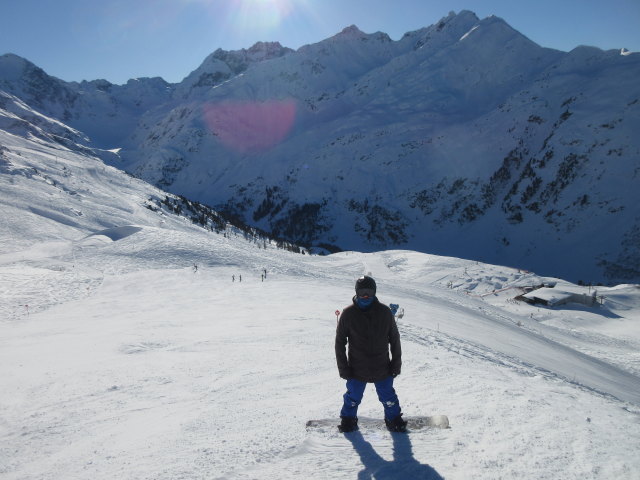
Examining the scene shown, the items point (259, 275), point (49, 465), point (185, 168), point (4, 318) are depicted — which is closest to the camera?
point (49, 465)

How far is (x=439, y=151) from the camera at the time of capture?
99.8 metres

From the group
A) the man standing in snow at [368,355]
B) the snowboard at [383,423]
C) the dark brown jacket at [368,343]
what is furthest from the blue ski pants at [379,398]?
the snowboard at [383,423]

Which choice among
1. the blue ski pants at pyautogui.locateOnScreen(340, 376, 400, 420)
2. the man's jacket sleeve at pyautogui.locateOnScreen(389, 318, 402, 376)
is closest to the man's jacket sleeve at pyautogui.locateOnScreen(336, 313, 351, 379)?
the blue ski pants at pyautogui.locateOnScreen(340, 376, 400, 420)

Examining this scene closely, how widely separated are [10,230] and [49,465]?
2744 centimetres

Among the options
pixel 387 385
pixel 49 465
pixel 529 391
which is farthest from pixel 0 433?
pixel 529 391

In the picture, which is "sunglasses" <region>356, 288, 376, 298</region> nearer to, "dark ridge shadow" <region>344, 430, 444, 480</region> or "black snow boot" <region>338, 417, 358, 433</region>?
"black snow boot" <region>338, 417, 358, 433</region>

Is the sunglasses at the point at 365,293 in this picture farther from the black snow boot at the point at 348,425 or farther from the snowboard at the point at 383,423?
the snowboard at the point at 383,423

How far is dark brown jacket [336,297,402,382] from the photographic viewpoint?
507cm

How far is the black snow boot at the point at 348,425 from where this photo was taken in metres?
5.07

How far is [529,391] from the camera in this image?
6.44m

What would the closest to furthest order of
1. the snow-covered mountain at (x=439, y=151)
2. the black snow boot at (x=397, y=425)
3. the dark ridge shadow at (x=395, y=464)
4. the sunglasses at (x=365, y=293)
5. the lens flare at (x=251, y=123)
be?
the dark ridge shadow at (x=395, y=464), the sunglasses at (x=365, y=293), the black snow boot at (x=397, y=425), the snow-covered mountain at (x=439, y=151), the lens flare at (x=251, y=123)

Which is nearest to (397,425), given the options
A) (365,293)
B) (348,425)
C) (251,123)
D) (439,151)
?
(348,425)

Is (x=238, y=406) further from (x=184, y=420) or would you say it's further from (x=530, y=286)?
(x=530, y=286)

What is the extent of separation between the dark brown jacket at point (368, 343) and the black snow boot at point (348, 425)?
52cm
